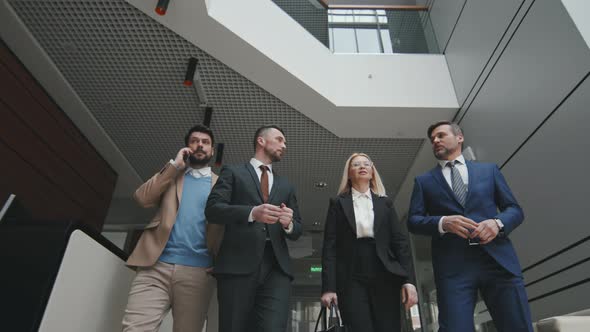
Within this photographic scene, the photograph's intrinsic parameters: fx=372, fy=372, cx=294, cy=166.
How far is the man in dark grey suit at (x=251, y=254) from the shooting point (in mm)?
1599

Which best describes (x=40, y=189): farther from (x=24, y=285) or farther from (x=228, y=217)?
(x=228, y=217)

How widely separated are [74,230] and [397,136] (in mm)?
3993

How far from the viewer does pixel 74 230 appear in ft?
5.41

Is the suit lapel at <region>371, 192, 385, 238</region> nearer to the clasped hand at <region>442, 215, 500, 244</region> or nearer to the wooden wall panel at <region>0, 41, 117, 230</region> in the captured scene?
the clasped hand at <region>442, 215, 500, 244</region>

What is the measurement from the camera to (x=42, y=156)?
419 centimetres

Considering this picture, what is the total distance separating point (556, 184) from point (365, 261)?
5.73ft

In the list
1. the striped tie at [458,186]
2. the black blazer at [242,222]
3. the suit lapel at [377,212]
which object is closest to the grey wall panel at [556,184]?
the striped tie at [458,186]

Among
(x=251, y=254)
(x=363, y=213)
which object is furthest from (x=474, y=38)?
(x=251, y=254)

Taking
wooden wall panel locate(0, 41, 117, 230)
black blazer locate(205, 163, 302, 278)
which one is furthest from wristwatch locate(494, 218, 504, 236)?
wooden wall panel locate(0, 41, 117, 230)

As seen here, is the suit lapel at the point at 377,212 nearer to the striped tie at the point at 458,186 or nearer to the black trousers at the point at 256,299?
the striped tie at the point at 458,186

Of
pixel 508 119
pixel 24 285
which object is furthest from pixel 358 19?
pixel 24 285

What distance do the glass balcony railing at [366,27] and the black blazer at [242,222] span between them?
3.10m

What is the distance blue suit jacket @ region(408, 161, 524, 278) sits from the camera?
5.65 feet

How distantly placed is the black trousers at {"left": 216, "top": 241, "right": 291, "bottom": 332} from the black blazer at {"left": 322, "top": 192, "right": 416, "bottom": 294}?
0.29m
